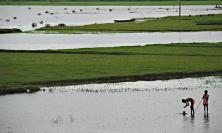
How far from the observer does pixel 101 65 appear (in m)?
44.9

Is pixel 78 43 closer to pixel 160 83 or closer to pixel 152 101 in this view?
pixel 160 83

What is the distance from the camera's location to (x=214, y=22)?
10200 centimetres

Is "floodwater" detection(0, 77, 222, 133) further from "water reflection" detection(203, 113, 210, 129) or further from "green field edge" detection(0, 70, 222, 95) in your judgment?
"green field edge" detection(0, 70, 222, 95)

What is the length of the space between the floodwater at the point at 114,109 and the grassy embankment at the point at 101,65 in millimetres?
1539

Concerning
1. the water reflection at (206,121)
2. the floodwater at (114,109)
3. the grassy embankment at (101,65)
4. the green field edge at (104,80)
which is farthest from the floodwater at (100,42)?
the water reflection at (206,121)

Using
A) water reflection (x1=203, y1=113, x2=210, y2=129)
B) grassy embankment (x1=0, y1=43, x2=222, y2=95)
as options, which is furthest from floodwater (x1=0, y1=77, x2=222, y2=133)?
grassy embankment (x1=0, y1=43, x2=222, y2=95)

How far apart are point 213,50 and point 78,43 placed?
19.3 meters

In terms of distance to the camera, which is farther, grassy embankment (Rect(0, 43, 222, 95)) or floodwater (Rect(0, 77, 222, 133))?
grassy embankment (Rect(0, 43, 222, 95))

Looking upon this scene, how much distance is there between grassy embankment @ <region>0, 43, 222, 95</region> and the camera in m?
38.6

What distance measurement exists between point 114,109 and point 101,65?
14839 millimetres

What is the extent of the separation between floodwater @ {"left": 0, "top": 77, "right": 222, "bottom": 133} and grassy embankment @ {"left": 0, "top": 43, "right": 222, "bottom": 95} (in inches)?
60.6

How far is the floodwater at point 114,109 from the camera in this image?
2608cm

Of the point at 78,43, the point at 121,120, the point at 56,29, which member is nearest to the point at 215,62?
the point at 121,120

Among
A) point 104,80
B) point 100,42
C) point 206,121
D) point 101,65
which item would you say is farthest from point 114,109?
point 100,42
